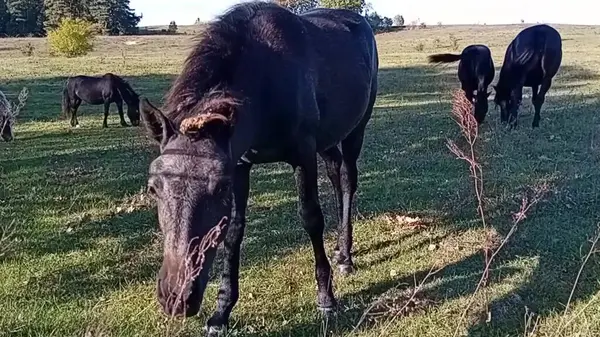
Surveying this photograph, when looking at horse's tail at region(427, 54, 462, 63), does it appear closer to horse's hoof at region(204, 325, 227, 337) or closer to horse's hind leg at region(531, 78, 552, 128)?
horse's hind leg at region(531, 78, 552, 128)

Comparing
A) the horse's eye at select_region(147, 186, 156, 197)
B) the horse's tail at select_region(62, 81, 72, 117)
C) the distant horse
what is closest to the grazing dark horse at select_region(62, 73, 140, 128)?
the horse's tail at select_region(62, 81, 72, 117)

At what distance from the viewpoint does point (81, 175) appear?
8805 mm

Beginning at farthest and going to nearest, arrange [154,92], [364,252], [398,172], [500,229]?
1. [154,92]
2. [398,172]
3. [500,229]
4. [364,252]

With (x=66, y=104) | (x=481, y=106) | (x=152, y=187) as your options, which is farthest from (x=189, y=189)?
(x=66, y=104)

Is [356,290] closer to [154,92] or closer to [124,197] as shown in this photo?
[124,197]

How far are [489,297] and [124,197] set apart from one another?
4537mm

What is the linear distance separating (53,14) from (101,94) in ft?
173

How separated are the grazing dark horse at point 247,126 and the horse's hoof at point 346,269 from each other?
0.02 m

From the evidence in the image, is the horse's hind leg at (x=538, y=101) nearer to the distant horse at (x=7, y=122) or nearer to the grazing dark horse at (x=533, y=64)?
the grazing dark horse at (x=533, y=64)

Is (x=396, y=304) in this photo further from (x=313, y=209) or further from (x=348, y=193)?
(x=348, y=193)

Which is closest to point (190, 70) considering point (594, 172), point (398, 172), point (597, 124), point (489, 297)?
point (489, 297)

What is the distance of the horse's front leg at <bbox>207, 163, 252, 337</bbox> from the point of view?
157 inches

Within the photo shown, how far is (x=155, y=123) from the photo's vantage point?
298 centimetres

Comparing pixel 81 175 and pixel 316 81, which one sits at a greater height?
pixel 316 81
